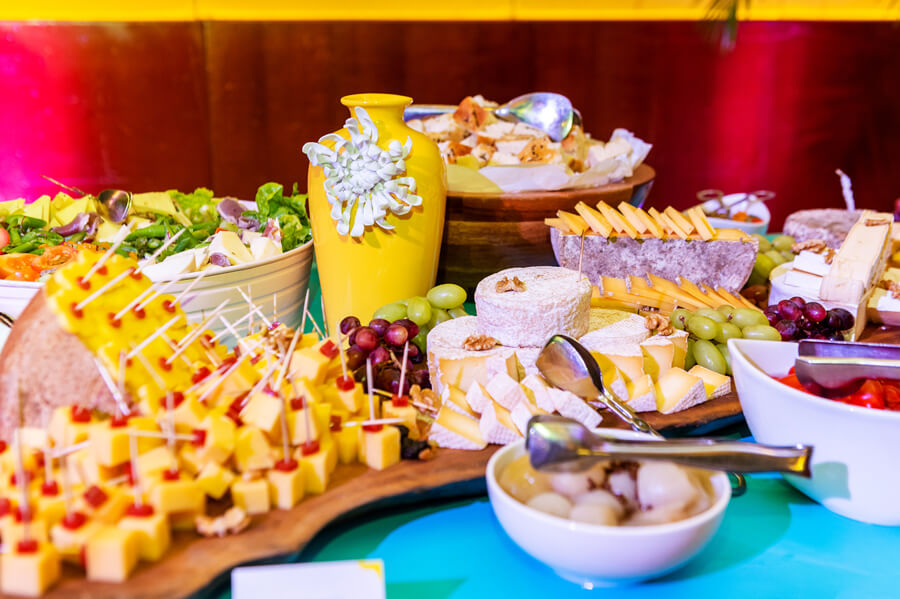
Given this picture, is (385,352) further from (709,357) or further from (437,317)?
(709,357)

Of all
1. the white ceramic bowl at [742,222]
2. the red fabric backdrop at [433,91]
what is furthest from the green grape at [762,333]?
the red fabric backdrop at [433,91]

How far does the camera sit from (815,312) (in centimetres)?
148

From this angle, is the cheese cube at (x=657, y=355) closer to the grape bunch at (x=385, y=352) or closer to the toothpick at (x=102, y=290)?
the grape bunch at (x=385, y=352)

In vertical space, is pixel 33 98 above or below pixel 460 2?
below

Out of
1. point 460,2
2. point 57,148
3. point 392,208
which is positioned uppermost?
point 460,2

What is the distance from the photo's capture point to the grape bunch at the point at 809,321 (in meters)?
1.48

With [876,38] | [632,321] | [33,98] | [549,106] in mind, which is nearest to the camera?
[632,321]

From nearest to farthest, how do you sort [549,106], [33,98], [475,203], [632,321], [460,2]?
[632,321] < [475,203] < [549,106] < [33,98] < [460,2]

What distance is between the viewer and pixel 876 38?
447cm

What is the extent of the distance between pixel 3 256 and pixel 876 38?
465cm

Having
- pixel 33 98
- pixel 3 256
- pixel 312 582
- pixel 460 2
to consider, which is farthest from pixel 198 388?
pixel 460 2

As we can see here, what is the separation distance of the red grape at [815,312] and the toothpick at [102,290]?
1199mm

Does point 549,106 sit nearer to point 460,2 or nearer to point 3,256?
point 3,256

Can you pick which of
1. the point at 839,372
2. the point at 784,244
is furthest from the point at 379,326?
the point at 784,244
